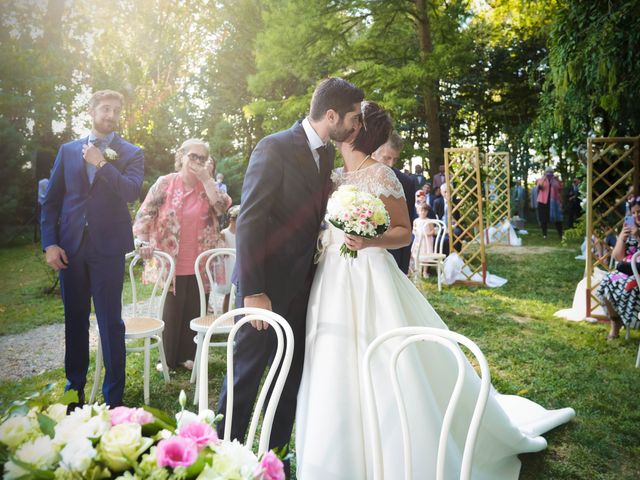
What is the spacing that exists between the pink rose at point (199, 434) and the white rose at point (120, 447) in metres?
0.07

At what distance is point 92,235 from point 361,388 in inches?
74.6

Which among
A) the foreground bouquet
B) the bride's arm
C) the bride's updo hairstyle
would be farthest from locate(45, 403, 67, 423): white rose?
the bride's updo hairstyle

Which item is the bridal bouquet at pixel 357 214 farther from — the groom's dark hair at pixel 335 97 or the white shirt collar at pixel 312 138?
the groom's dark hair at pixel 335 97

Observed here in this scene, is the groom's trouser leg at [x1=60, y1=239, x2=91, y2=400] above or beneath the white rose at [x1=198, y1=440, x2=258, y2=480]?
beneath

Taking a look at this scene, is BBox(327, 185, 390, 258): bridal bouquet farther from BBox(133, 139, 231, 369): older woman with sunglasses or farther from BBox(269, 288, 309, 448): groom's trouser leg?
BBox(133, 139, 231, 369): older woman with sunglasses

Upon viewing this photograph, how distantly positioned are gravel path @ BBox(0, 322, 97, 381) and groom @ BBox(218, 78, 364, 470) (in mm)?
3233

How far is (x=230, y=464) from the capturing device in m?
0.88

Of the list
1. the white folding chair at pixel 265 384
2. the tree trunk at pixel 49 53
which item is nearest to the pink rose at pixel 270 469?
the white folding chair at pixel 265 384

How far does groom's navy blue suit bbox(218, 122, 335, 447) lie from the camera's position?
240cm

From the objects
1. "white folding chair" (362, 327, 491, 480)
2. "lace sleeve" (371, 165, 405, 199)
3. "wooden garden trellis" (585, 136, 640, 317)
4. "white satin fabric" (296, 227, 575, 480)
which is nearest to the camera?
"white folding chair" (362, 327, 491, 480)

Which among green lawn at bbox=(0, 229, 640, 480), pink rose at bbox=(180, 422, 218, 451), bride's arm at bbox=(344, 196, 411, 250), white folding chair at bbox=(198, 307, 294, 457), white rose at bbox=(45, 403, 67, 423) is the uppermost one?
bride's arm at bbox=(344, 196, 411, 250)

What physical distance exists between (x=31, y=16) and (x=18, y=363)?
24.2ft

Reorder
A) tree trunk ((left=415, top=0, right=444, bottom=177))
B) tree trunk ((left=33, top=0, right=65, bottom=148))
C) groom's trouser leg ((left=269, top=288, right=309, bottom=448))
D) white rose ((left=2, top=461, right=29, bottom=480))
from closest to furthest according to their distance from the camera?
white rose ((left=2, top=461, right=29, bottom=480)) < groom's trouser leg ((left=269, top=288, right=309, bottom=448)) < tree trunk ((left=33, top=0, right=65, bottom=148)) < tree trunk ((left=415, top=0, right=444, bottom=177))

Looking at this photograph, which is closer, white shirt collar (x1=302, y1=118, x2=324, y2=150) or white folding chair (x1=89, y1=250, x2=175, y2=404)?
white shirt collar (x1=302, y1=118, x2=324, y2=150)
